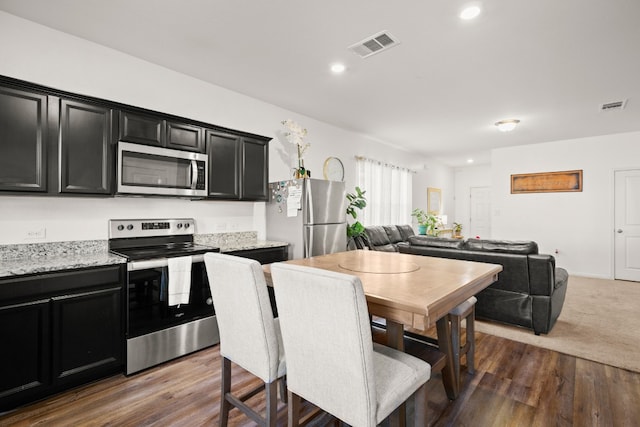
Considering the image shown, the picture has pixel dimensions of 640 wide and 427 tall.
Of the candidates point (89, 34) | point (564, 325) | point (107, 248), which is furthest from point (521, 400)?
point (89, 34)

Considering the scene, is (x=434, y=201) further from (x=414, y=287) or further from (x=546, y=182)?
(x=414, y=287)

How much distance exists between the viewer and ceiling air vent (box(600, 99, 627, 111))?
406 cm

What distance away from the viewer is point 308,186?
3.55 m

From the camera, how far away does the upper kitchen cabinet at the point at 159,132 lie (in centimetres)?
257

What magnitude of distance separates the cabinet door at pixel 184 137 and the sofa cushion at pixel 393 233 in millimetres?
4025

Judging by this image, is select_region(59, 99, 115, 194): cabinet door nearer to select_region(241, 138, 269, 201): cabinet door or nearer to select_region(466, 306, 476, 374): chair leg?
select_region(241, 138, 269, 201): cabinet door

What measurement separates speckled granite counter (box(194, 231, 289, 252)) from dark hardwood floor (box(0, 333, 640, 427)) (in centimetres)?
115

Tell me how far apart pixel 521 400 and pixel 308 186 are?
2.60 metres

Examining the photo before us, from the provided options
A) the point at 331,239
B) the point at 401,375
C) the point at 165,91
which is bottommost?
the point at 401,375

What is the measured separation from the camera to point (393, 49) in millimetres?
2760

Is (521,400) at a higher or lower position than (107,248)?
lower

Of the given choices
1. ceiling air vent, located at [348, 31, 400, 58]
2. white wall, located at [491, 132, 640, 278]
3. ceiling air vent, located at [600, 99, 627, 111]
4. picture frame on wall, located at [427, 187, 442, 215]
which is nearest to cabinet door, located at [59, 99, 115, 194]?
ceiling air vent, located at [348, 31, 400, 58]

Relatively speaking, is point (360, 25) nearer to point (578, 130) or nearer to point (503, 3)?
point (503, 3)

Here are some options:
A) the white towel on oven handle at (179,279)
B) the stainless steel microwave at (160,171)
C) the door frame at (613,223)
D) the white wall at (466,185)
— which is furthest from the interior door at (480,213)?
the white towel on oven handle at (179,279)
